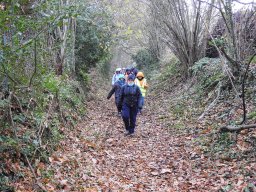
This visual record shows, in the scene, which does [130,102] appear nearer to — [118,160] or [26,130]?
[118,160]

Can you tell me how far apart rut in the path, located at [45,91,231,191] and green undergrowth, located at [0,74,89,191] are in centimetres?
36

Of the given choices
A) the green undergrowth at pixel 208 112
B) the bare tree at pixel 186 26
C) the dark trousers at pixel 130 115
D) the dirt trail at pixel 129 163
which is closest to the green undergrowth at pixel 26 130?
the dirt trail at pixel 129 163

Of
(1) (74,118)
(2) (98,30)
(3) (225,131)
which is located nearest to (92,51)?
(2) (98,30)

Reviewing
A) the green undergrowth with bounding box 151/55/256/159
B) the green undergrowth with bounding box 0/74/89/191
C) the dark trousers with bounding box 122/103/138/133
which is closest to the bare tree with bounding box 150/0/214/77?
the green undergrowth with bounding box 151/55/256/159

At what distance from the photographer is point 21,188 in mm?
4734

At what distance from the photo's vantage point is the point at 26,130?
6199mm

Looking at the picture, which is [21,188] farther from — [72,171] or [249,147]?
[249,147]

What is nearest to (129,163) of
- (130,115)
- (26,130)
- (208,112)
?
(26,130)

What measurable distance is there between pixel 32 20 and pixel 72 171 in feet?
9.70

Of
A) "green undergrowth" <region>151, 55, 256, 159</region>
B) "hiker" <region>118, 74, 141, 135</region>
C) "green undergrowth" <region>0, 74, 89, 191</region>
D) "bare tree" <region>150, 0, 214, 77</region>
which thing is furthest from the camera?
"bare tree" <region>150, 0, 214, 77</region>

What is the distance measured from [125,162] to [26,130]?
2.37m

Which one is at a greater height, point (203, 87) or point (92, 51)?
point (92, 51)

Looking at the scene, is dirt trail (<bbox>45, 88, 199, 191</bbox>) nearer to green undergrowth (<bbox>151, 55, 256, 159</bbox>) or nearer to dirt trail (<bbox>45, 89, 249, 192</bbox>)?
dirt trail (<bbox>45, 89, 249, 192</bbox>)

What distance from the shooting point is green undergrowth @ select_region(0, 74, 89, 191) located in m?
4.91
